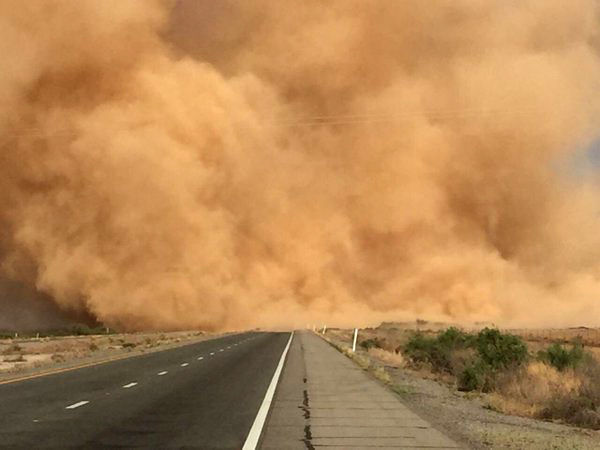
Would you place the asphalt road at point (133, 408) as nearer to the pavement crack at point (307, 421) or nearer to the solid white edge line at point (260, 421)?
the solid white edge line at point (260, 421)

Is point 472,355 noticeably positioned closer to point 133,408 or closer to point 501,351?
point 501,351

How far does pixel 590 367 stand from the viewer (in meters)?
22.2

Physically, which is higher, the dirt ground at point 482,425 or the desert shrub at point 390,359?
the desert shrub at point 390,359

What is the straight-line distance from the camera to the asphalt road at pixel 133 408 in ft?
34.3

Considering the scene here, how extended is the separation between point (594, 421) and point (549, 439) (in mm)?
3473

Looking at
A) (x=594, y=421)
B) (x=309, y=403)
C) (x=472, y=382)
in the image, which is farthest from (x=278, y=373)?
(x=594, y=421)

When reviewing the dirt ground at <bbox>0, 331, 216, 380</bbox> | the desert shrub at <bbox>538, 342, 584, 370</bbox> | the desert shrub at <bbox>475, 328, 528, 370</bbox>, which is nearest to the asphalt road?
the dirt ground at <bbox>0, 331, 216, 380</bbox>

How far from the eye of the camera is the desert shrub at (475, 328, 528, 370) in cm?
2898

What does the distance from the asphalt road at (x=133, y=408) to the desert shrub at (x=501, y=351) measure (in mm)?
9134

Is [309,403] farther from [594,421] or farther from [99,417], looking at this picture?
[594,421]

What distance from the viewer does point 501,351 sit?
99.8 ft

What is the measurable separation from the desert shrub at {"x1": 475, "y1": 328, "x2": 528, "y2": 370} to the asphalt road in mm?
9134

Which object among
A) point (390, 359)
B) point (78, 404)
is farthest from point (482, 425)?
point (390, 359)

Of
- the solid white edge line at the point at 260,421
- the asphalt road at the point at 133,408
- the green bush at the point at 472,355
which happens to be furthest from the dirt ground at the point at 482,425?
the asphalt road at the point at 133,408
